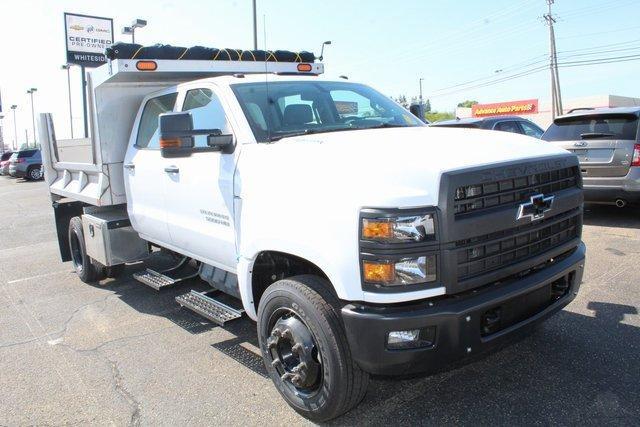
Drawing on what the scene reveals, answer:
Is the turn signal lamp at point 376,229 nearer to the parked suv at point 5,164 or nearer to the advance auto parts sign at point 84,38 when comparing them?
the advance auto parts sign at point 84,38

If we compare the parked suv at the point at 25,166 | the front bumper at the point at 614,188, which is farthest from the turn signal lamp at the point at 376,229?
the parked suv at the point at 25,166

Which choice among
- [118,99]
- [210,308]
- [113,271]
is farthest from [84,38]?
[210,308]

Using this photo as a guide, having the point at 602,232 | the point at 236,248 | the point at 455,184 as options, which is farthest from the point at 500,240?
the point at 602,232

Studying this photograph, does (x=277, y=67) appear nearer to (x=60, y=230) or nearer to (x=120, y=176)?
(x=120, y=176)

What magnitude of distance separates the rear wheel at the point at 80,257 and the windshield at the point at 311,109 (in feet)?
11.7

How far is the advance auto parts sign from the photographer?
30016 millimetres

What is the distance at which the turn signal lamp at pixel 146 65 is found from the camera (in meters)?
4.98

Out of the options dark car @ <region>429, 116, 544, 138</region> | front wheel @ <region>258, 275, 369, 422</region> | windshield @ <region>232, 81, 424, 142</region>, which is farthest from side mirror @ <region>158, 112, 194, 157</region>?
dark car @ <region>429, 116, 544, 138</region>

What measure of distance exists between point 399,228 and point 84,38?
108 ft

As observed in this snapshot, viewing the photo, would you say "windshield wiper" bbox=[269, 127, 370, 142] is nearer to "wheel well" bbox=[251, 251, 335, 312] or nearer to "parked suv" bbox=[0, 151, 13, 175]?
"wheel well" bbox=[251, 251, 335, 312]

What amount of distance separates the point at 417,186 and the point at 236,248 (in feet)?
5.31

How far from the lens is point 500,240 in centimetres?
291

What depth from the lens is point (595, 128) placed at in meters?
8.21

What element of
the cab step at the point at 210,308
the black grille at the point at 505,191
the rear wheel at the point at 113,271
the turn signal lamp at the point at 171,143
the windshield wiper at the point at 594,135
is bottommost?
the rear wheel at the point at 113,271
